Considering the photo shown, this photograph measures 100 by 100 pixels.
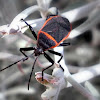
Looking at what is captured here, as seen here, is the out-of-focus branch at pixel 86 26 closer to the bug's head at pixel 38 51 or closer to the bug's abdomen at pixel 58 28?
the bug's abdomen at pixel 58 28

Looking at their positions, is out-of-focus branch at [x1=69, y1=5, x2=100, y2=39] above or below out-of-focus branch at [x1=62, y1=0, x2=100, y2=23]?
below

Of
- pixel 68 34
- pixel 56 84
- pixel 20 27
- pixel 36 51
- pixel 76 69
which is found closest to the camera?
pixel 56 84

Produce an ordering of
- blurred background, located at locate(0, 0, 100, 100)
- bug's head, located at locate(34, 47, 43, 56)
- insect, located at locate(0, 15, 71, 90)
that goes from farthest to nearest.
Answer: blurred background, located at locate(0, 0, 100, 100) → bug's head, located at locate(34, 47, 43, 56) → insect, located at locate(0, 15, 71, 90)

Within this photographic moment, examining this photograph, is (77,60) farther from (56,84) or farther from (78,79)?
(56,84)

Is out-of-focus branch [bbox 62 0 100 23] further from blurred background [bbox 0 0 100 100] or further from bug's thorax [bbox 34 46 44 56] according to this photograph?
bug's thorax [bbox 34 46 44 56]

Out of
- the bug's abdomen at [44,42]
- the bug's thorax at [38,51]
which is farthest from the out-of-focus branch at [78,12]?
the bug's thorax at [38,51]

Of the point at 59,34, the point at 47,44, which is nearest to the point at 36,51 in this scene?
the point at 47,44

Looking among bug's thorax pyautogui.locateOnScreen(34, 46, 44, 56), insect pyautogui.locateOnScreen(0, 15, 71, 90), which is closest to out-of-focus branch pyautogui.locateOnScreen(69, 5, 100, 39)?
insect pyautogui.locateOnScreen(0, 15, 71, 90)

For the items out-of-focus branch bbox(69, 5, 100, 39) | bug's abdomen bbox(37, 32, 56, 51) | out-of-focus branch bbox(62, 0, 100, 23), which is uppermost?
out-of-focus branch bbox(62, 0, 100, 23)

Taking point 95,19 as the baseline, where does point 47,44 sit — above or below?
below

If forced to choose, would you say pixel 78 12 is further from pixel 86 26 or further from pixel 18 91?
pixel 18 91

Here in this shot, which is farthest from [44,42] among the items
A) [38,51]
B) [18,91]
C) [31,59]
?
[18,91]
